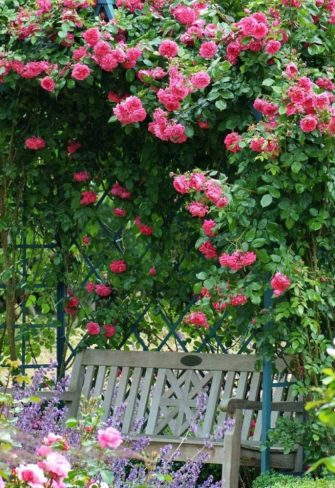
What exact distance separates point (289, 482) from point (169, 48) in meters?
1.95

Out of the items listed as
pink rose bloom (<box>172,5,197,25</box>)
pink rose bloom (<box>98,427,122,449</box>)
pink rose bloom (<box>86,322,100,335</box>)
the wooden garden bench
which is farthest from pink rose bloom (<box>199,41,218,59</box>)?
pink rose bloom (<box>98,427,122,449</box>)

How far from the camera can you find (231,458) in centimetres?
470

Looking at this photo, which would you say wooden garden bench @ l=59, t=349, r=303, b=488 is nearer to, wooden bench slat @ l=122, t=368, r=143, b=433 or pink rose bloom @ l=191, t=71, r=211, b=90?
wooden bench slat @ l=122, t=368, r=143, b=433

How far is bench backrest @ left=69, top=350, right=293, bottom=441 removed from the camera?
209 inches

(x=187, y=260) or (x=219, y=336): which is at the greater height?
(x=187, y=260)

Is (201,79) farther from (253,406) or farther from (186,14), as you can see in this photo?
(253,406)

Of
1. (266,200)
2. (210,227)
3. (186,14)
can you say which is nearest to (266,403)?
(210,227)

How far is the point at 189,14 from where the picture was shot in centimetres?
504

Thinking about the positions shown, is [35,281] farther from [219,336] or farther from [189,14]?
[189,14]

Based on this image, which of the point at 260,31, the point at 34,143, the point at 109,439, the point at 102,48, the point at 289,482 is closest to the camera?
the point at 109,439

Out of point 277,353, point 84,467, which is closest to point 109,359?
point 277,353

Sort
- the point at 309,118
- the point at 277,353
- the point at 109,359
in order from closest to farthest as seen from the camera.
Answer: the point at 309,118, the point at 277,353, the point at 109,359

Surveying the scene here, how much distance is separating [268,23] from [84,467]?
92.7 inches

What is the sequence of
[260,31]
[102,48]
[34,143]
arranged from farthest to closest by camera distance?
[34,143] < [102,48] < [260,31]
